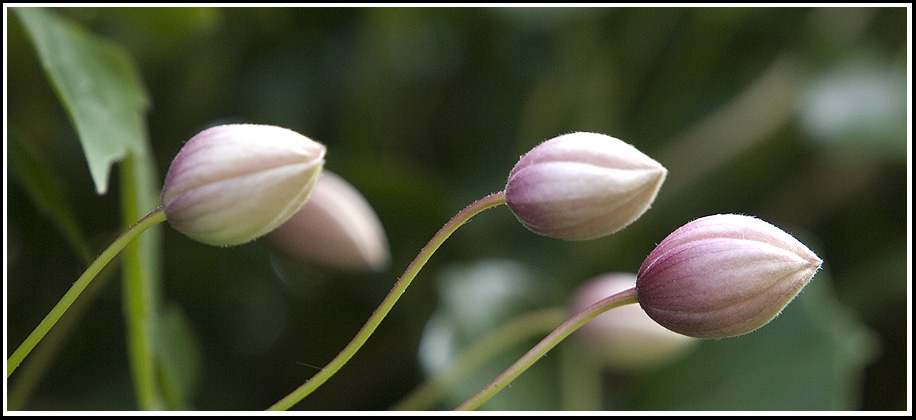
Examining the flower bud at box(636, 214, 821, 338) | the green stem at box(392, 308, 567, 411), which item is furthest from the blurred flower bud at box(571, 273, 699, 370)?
the flower bud at box(636, 214, 821, 338)

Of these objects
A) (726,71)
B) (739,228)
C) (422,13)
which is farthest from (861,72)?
(739,228)

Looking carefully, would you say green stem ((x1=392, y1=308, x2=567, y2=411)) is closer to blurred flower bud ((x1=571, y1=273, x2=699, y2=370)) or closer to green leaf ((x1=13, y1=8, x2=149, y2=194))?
blurred flower bud ((x1=571, y1=273, x2=699, y2=370))

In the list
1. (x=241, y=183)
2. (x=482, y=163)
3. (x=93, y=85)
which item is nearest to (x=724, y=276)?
(x=241, y=183)

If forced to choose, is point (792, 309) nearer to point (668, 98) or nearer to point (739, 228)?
point (668, 98)

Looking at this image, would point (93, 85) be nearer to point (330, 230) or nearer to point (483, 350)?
point (330, 230)

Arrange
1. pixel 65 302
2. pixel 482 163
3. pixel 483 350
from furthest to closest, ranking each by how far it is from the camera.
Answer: pixel 482 163 < pixel 483 350 < pixel 65 302

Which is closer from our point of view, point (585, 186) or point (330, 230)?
point (585, 186)
